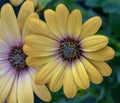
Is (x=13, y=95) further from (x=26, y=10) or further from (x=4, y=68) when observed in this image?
(x=26, y=10)

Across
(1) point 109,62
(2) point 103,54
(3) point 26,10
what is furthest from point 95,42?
(1) point 109,62

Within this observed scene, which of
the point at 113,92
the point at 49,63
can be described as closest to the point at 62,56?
the point at 49,63

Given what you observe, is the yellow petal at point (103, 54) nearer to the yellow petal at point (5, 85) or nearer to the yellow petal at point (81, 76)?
the yellow petal at point (81, 76)

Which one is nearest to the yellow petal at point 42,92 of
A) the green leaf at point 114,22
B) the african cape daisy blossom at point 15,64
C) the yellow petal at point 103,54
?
the african cape daisy blossom at point 15,64

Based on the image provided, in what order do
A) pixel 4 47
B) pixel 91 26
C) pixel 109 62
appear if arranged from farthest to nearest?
pixel 109 62 < pixel 4 47 < pixel 91 26

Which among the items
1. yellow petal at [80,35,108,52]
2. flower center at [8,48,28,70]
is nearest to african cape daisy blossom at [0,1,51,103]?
flower center at [8,48,28,70]
